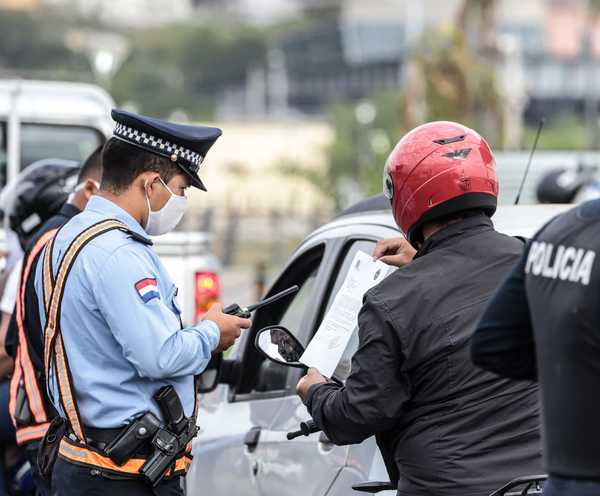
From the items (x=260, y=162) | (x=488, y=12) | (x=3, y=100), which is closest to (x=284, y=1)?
(x=260, y=162)

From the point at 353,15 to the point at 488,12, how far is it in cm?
11136

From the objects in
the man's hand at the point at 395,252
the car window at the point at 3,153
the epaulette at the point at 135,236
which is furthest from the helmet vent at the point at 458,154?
the car window at the point at 3,153

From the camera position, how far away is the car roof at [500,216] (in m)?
4.21

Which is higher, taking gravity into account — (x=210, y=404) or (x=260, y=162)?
(x=210, y=404)

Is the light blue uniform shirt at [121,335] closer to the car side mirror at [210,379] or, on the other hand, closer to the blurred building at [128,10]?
the car side mirror at [210,379]

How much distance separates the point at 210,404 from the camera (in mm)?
5645

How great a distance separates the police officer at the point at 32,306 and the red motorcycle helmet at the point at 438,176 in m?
1.58

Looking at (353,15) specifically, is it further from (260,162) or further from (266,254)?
(266,254)

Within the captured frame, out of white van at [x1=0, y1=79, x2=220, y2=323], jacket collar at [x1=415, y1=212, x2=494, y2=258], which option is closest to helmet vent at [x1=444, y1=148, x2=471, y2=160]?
jacket collar at [x1=415, y1=212, x2=494, y2=258]

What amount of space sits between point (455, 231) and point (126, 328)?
0.97 metres

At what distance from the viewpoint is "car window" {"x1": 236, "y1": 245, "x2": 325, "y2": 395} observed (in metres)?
4.92

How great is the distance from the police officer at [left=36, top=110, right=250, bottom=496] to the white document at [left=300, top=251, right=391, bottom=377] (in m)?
0.35

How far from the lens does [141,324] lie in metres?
3.89

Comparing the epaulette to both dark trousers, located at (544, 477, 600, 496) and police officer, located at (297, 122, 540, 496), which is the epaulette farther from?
dark trousers, located at (544, 477, 600, 496)
